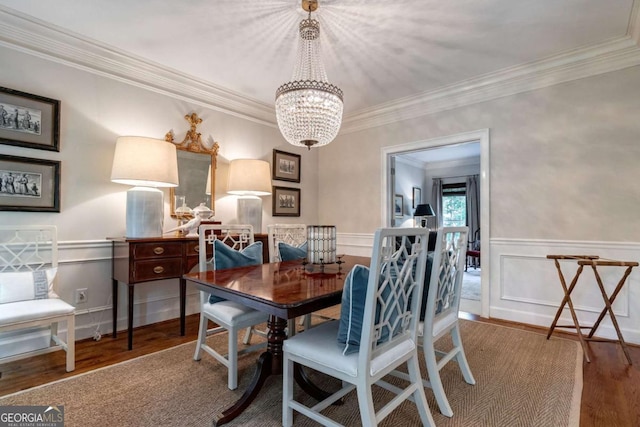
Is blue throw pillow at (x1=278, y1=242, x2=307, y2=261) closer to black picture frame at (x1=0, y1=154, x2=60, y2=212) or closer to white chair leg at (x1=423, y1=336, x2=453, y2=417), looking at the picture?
white chair leg at (x1=423, y1=336, x2=453, y2=417)

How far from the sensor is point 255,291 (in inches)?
55.9

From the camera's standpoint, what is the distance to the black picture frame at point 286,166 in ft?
13.8

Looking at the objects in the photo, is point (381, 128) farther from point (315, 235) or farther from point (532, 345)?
point (532, 345)

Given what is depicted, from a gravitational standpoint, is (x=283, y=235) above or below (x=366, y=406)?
above

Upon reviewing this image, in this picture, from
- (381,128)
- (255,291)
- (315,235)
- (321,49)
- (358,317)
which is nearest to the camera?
(358,317)

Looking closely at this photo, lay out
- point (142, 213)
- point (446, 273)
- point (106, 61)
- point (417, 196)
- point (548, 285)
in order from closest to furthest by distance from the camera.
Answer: point (446, 273), point (142, 213), point (106, 61), point (548, 285), point (417, 196)

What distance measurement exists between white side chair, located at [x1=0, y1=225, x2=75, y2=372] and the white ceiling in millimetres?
1637

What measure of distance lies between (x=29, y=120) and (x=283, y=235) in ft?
7.17

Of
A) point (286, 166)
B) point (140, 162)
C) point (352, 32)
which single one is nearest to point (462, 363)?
point (352, 32)

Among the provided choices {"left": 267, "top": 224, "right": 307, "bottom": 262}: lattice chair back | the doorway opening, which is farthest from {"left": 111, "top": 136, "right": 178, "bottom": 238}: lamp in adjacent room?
the doorway opening

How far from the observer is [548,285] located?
2955mm

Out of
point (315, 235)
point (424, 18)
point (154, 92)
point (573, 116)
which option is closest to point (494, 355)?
point (315, 235)

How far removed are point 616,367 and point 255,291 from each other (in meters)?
2.56

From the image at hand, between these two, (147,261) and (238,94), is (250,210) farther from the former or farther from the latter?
(238,94)
